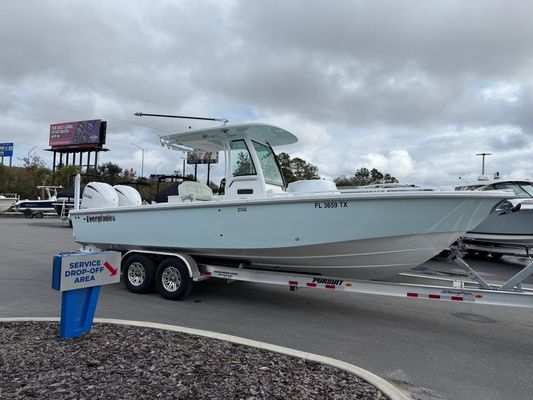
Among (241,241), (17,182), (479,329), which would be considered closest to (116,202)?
(241,241)

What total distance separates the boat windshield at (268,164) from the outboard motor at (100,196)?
2911mm

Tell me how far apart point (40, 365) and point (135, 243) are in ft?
12.9

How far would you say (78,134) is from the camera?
2800 inches

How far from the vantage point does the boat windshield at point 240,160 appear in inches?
286

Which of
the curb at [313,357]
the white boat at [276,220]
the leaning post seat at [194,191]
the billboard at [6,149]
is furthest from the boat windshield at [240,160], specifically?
the billboard at [6,149]

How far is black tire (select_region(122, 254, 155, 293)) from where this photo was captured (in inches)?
287

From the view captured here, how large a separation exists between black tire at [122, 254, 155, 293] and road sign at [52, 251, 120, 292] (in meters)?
2.51

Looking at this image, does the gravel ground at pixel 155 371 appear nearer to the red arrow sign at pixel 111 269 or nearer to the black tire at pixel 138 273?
the red arrow sign at pixel 111 269

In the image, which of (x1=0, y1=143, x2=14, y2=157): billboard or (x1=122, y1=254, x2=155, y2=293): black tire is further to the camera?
(x1=0, y1=143, x2=14, y2=157): billboard

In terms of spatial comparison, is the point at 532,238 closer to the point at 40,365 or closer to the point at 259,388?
the point at 259,388

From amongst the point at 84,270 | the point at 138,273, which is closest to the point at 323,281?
the point at 84,270

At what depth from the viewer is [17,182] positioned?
48312 mm

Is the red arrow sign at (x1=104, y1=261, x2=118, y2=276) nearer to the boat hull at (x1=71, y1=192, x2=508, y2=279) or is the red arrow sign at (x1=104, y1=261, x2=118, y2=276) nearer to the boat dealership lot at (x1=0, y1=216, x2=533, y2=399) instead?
the boat dealership lot at (x1=0, y1=216, x2=533, y2=399)

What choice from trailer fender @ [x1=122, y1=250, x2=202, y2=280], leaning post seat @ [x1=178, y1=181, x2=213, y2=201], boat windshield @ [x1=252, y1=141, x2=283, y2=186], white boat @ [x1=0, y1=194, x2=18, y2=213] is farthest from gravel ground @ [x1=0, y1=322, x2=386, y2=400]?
white boat @ [x1=0, y1=194, x2=18, y2=213]
